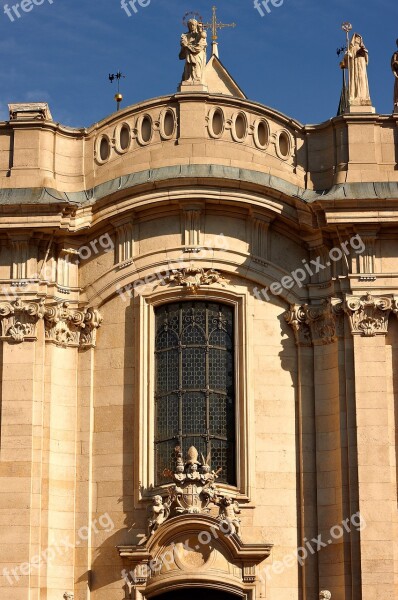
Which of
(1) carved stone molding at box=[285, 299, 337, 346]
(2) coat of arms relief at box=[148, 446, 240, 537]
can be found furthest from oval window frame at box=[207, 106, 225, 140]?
(2) coat of arms relief at box=[148, 446, 240, 537]

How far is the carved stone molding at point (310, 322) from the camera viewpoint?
92.8 feet

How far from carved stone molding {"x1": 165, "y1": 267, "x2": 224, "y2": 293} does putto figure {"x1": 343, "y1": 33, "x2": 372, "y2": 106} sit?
160 inches

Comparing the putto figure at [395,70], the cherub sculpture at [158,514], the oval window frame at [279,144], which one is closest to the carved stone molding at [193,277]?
the oval window frame at [279,144]

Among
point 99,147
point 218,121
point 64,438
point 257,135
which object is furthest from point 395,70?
point 64,438

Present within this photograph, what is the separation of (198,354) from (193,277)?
135 cm

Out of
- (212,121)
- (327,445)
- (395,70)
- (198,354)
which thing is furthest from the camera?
(395,70)

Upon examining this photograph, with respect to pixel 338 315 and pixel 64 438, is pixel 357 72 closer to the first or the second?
pixel 338 315

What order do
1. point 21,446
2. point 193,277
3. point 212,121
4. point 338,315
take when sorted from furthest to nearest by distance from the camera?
point 212,121 < point 193,277 < point 338,315 < point 21,446

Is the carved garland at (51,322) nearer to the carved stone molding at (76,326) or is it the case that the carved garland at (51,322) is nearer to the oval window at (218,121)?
the carved stone molding at (76,326)

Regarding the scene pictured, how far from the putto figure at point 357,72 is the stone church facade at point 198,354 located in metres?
0.43

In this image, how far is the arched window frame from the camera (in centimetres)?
2756

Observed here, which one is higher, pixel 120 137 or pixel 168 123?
pixel 168 123

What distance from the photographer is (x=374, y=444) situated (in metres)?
27.0

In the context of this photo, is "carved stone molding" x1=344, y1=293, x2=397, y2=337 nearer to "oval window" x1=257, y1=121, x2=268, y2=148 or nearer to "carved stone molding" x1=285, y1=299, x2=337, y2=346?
"carved stone molding" x1=285, y1=299, x2=337, y2=346
